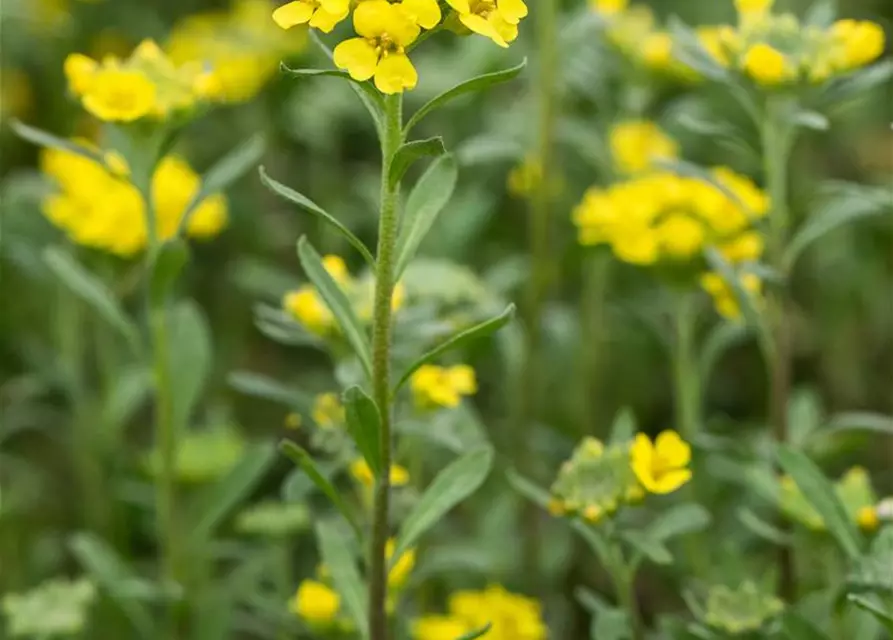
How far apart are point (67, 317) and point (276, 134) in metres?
0.60

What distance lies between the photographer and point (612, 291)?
207cm

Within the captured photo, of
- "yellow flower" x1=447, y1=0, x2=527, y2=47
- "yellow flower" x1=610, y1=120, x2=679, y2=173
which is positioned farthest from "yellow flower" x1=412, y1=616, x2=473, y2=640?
"yellow flower" x1=610, y1=120, x2=679, y2=173

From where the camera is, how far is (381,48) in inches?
34.1

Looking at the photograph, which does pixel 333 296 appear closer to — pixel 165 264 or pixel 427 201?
pixel 427 201

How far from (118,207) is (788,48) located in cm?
86

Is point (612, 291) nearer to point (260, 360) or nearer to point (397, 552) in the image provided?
point (260, 360)

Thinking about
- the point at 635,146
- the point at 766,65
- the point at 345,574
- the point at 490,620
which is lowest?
the point at 490,620

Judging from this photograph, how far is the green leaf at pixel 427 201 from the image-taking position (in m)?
1.01

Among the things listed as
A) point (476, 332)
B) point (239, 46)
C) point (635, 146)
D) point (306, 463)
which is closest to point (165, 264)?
point (306, 463)

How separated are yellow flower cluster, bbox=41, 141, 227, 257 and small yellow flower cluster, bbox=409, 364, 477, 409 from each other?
0.40m

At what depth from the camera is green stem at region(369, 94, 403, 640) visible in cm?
93

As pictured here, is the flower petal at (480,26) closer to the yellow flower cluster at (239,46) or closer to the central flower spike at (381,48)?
the central flower spike at (381,48)

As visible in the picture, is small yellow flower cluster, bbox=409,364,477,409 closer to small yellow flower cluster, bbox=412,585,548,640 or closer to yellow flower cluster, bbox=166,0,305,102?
small yellow flower cluster, bbox=412,585,548,640

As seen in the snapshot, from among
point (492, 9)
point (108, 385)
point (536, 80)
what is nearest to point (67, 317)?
point (108, 385)
